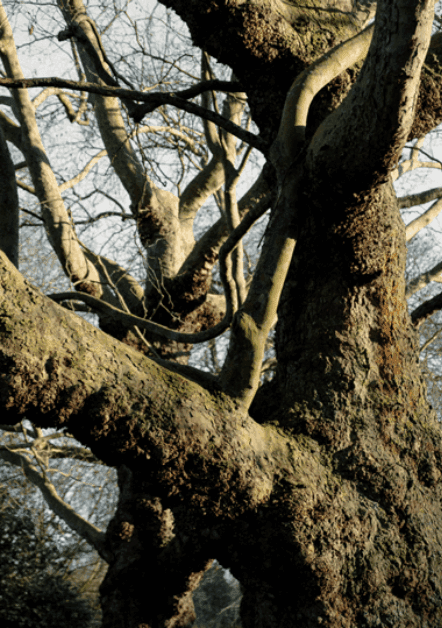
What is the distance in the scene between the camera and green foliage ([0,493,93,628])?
22.2ft

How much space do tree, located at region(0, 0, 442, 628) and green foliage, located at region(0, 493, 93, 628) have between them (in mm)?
4306

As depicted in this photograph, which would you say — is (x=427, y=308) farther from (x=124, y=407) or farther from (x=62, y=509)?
(x=62, y=509)

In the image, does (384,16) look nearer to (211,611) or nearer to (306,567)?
(306,567)

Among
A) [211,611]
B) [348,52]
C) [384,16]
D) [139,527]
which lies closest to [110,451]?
[384,16]

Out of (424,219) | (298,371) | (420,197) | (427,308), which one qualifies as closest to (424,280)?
(424,219)

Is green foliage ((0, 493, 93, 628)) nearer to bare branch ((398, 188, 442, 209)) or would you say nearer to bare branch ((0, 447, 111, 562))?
bare branch ((0, 447, 111, 562))

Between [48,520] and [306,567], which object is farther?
[48,520]

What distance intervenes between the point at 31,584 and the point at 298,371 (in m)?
6.25

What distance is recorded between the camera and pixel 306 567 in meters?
2.35

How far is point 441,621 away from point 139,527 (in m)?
2.58

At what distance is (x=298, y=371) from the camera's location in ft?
9.70

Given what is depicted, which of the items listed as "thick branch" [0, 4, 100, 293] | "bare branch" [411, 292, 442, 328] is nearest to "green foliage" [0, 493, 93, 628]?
"thick branch" [0, 4, 100, 293]

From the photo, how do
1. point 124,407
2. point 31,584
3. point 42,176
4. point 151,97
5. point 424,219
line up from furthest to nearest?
point 31,584 → point 424,219 → point 42,176 → point 151,97 → point 124,407

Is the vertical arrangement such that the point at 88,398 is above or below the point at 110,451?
above
